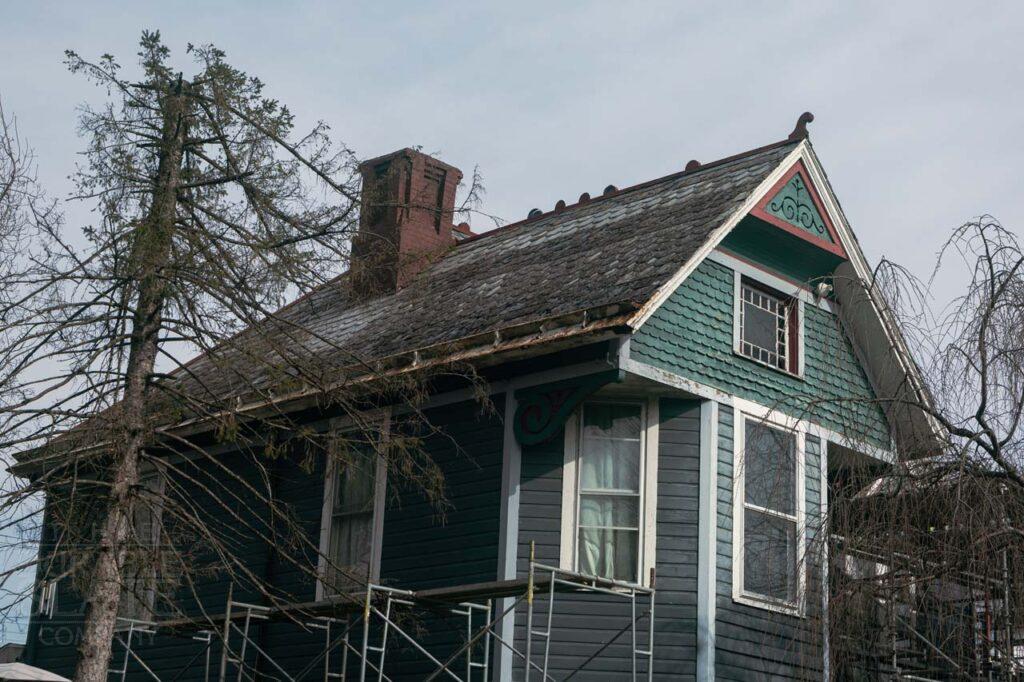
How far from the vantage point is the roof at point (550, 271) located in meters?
14.2

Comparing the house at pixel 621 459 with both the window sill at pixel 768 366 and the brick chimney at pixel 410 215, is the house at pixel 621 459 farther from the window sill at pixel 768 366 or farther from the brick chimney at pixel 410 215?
the brick chimney at pixel 410 215

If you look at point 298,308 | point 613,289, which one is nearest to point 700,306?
point 613,289

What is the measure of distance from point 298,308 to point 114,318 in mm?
10130

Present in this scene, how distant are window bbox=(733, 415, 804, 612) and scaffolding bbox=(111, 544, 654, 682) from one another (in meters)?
1.29

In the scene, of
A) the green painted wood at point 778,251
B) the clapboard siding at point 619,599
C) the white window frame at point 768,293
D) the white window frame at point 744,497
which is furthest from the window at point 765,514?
the green painted wood at point 778,251

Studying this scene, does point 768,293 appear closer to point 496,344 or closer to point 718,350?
point 718,350

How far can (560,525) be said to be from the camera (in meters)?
14.2

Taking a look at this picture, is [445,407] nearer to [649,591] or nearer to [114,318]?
[649,591]

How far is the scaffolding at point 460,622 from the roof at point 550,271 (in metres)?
2.40

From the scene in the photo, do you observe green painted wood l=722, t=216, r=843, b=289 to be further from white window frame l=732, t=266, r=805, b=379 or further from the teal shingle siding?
the teal shingle siding

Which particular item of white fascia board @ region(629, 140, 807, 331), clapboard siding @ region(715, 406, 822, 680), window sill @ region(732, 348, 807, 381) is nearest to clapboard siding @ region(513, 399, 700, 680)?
clapboard siding @ region(715, 406, 822, 680)

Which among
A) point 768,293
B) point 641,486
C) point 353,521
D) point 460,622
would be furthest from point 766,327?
point 353,521

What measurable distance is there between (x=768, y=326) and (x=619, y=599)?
4041 mm

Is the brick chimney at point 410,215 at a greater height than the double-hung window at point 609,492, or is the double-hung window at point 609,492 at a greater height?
the brick chimney at point 410,215
